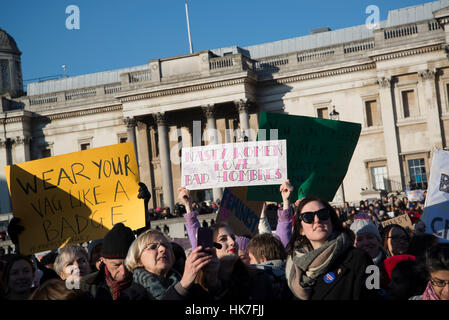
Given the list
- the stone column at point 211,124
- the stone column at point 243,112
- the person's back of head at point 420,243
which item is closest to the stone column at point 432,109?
the stone column at point 243,112

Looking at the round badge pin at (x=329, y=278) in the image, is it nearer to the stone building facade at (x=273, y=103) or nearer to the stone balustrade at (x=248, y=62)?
the stone building facade at (x=273, y=103)

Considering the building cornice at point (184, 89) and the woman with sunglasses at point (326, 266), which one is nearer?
the woman with sunglasses at point (326, 266)

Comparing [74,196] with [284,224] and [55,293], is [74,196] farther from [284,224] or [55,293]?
[55,293]

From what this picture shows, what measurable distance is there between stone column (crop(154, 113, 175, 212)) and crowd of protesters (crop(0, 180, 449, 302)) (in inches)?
1378

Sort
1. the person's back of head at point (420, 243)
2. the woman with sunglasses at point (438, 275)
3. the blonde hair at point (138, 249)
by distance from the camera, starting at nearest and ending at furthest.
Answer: the woman with sunglasses at point (438, 275), the blonde hair at point (138, 249), the person's back of head at point (420, 243)

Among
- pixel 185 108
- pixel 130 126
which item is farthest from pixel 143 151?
pixel 185 108

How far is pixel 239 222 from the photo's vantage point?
9.91 m

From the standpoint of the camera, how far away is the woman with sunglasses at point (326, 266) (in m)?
4.59

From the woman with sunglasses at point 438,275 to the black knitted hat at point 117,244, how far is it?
2747 millimetres

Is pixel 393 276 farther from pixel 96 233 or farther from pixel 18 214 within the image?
pixel 18 214

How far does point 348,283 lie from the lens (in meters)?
4.58

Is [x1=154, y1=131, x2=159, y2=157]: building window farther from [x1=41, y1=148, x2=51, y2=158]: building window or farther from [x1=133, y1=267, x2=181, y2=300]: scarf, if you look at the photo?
[x1=133, y1=267, x2=181, y2=300]: scarf

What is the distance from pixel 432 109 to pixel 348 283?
35440 millimetres
